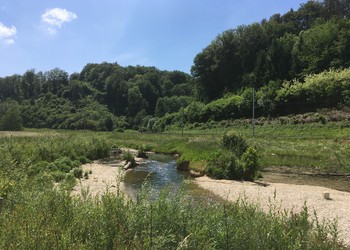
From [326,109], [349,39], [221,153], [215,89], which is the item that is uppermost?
[349,39]

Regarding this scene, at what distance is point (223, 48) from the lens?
113875 mm

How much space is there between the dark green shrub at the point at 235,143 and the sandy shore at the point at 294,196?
2978mm

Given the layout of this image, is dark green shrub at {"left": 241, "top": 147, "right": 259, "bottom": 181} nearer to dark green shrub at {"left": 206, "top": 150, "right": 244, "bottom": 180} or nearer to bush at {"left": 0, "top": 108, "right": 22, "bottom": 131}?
dark green shrub at {"left": 206, "top": 150, "right": 244, "bottom": 180}

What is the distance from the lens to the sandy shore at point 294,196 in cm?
1483

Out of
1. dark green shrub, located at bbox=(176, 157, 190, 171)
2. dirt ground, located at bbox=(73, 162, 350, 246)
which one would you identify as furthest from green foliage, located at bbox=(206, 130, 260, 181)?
dark green shrub, located at bbox=(176, 157, 190, 171)

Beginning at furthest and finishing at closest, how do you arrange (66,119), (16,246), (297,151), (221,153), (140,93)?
(140,93) < (66,119) < (297,151) < (221,153) < (16,246)

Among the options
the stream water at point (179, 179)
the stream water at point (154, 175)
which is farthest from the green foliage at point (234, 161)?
the stream water at point (154, 175)

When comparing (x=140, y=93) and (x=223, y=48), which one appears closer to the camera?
(x=223, y=48)

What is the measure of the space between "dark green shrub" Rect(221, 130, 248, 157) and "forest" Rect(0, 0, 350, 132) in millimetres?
39586

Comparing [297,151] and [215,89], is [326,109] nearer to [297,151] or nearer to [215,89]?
[297,151]

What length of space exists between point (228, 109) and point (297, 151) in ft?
159

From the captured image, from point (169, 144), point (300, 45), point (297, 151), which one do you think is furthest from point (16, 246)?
point (300, 45)

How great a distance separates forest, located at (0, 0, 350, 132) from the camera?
235 ft

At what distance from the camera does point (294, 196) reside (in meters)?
18.7
